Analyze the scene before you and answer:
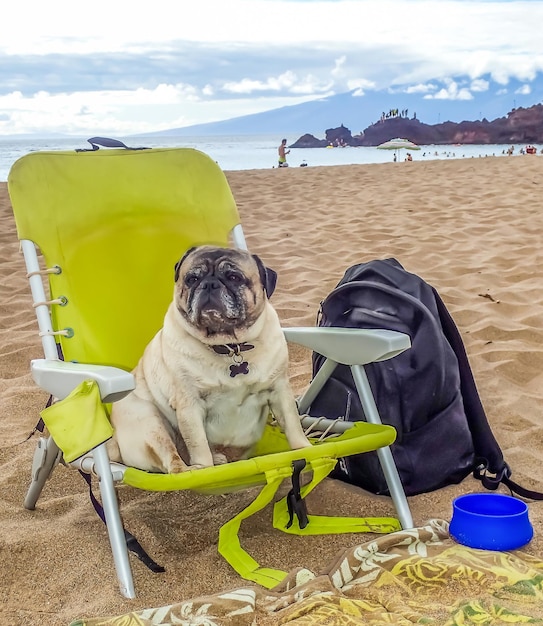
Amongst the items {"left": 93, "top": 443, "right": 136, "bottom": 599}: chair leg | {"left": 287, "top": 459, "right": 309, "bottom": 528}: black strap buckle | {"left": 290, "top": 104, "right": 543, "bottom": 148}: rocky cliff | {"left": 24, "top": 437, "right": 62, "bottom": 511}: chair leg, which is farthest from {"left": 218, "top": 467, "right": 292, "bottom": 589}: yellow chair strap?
{"left": 290, "top": 104, "right": 543, "bottom": 148}: rocky cliff

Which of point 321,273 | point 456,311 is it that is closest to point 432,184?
point 321,273

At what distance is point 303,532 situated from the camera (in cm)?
206

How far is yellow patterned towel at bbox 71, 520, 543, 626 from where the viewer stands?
1514 millimetres

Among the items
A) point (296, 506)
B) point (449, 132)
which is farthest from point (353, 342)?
point (449, 132)

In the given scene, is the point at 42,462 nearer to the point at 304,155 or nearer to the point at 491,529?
the point at 491,529

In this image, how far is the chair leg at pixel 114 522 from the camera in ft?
5.76

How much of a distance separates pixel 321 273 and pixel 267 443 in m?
2.78

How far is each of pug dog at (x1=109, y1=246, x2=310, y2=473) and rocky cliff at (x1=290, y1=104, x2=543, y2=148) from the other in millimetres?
39348

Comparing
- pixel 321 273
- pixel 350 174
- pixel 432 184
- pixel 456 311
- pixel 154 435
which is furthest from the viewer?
pixel 350 174

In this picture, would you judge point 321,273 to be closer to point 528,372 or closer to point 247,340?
point 528,372

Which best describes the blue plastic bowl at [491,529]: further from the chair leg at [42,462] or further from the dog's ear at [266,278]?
the chair leg at [42,462]

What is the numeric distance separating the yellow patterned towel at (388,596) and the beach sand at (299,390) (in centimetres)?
18

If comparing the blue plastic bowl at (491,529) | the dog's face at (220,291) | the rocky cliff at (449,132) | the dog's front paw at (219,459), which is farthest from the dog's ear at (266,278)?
the rocky cliff at (449,132)

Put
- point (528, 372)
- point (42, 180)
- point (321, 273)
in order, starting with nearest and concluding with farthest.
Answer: point (42, 180) → point (528, 372) → point (321, 273)
